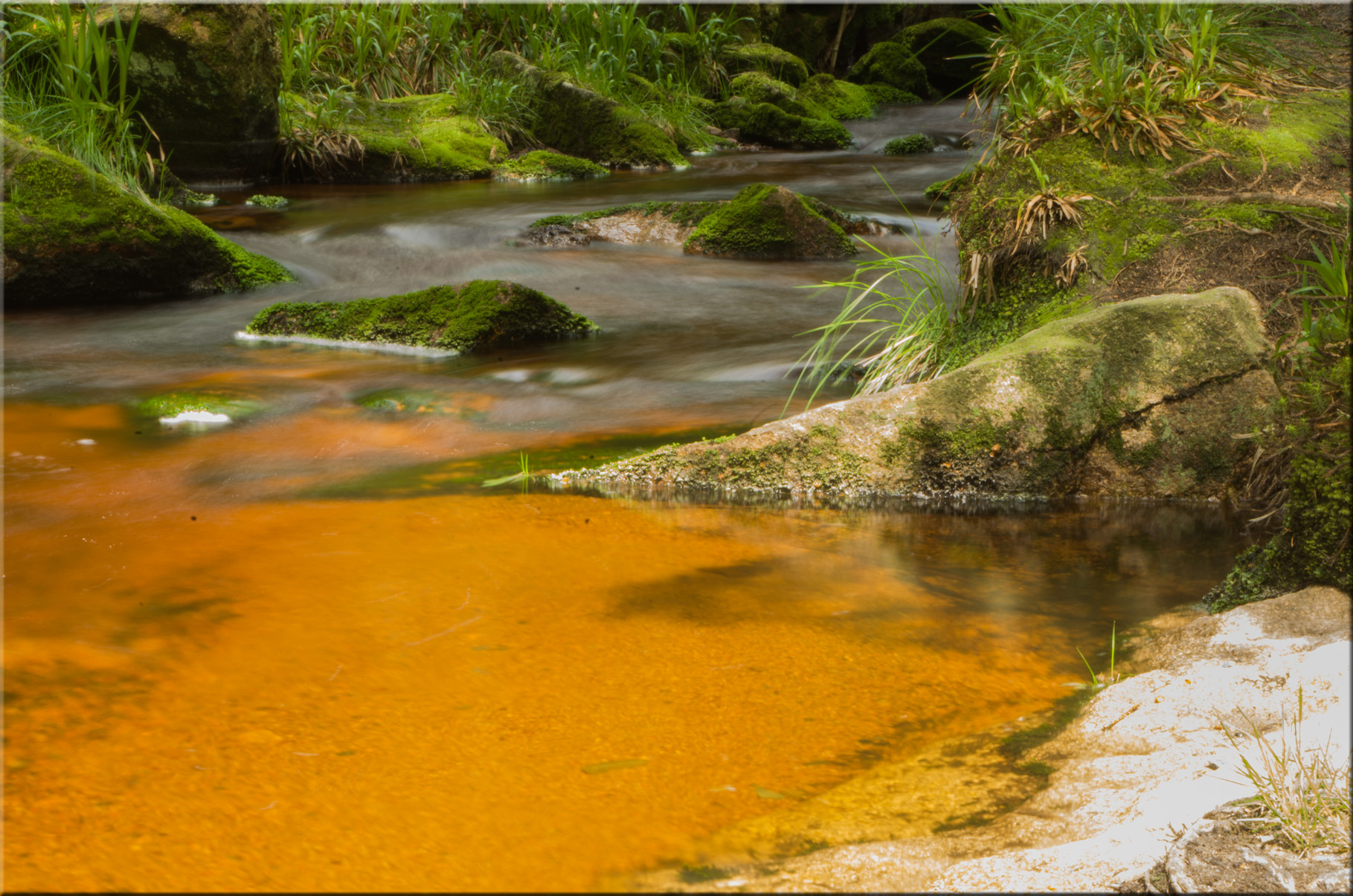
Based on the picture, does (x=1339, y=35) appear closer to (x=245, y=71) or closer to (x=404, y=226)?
(x=404, y=226)

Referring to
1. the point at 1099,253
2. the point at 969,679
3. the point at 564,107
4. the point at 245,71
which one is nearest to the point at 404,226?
the point at 245,71

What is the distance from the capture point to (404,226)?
9.18 meters

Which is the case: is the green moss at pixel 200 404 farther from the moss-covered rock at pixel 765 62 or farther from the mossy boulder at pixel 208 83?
the moss-covered rock at pixel 765 62

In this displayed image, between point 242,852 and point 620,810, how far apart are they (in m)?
0.59

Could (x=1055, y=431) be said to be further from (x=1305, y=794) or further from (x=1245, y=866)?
(x=1245, y=866)

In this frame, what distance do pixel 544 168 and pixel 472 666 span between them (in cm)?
1131

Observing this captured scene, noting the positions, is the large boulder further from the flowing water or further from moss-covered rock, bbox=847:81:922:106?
moss-covered rock, bbox=847:81:922:106

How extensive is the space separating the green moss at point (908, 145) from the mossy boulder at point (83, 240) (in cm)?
1061

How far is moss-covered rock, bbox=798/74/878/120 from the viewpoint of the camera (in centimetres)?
1769

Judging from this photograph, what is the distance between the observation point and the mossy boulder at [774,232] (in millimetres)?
8227

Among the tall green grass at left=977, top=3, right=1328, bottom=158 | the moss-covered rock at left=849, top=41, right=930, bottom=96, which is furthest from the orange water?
the moss-covered rock at left=849, top=41, right=930, bottom=96

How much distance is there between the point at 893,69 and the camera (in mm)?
20297

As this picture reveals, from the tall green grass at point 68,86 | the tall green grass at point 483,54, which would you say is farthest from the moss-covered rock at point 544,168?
the tall green grass at point 68,86

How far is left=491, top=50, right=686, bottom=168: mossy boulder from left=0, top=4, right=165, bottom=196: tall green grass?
650 centimetres
